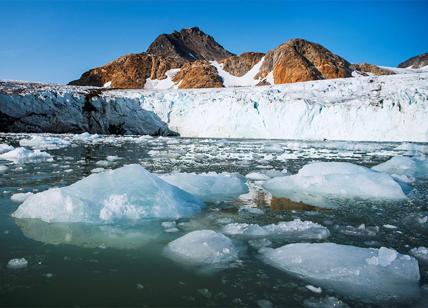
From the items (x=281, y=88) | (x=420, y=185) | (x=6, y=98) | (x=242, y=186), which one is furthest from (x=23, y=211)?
(x=281, y=88)

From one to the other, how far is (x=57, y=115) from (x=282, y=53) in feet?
157

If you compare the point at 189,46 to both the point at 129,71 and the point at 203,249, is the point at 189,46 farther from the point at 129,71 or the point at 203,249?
the point at 203,249

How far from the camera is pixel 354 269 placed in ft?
8.26

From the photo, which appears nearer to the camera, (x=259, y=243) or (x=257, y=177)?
(x=259, y=243)

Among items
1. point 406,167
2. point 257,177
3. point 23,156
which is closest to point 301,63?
point 406,167

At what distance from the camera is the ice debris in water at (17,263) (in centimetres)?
246

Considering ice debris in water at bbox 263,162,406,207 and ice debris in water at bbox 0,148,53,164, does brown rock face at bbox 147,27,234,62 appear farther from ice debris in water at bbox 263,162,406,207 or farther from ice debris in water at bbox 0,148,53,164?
ice debris in water at bbox 263,162,406,207

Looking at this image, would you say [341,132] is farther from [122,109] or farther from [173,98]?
[122,109]

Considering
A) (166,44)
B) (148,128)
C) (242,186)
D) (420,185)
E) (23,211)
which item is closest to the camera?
(23,211)

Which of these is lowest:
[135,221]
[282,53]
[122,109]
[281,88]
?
[135,221]

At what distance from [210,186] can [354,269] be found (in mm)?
3225

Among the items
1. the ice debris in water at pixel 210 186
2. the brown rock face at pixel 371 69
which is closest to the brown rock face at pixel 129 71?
the brown rock face at pixel 371 69

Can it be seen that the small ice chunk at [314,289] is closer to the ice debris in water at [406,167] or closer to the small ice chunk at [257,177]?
the small ice chunk at [257,177]

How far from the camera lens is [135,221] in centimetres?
381
